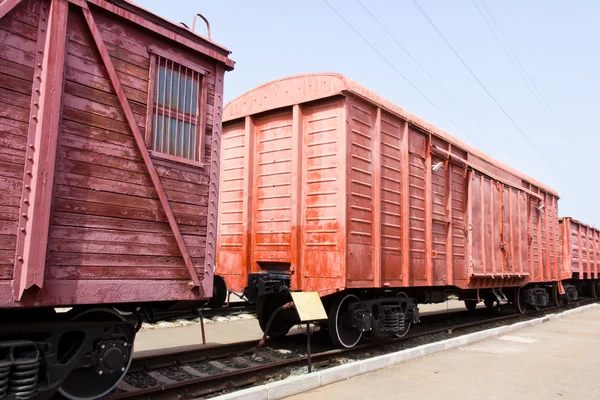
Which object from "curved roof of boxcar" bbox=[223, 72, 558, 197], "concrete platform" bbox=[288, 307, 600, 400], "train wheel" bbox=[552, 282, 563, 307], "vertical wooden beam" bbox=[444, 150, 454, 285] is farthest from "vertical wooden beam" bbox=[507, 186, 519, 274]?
"train wheel" bbox=[552, 282, 563, 307]

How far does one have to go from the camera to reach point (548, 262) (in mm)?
14375

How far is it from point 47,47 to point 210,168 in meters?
1.83

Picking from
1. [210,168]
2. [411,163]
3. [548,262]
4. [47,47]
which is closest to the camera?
[47,47]

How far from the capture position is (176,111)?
15.6 feet

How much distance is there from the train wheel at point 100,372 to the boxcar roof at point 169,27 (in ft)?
8.85

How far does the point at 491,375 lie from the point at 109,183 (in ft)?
17.2

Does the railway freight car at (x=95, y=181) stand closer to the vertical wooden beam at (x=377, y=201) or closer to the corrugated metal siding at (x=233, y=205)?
the corrugated metal siding at (x=233, y=205)

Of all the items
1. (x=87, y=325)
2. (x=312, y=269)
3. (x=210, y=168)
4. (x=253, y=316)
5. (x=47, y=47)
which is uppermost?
(x=47, y=47)

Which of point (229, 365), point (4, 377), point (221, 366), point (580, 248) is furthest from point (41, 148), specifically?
point (580, 248)

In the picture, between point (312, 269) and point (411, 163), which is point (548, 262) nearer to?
point (411, 163)

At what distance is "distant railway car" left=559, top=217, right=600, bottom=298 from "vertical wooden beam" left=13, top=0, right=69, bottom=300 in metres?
17.7

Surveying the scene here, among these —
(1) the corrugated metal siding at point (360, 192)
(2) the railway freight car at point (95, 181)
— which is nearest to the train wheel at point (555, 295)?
(1) the corrugated metal siding at point (360, 192)

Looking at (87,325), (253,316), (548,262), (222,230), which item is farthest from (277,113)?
(548,262)

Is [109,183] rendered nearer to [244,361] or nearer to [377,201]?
[244,361]
